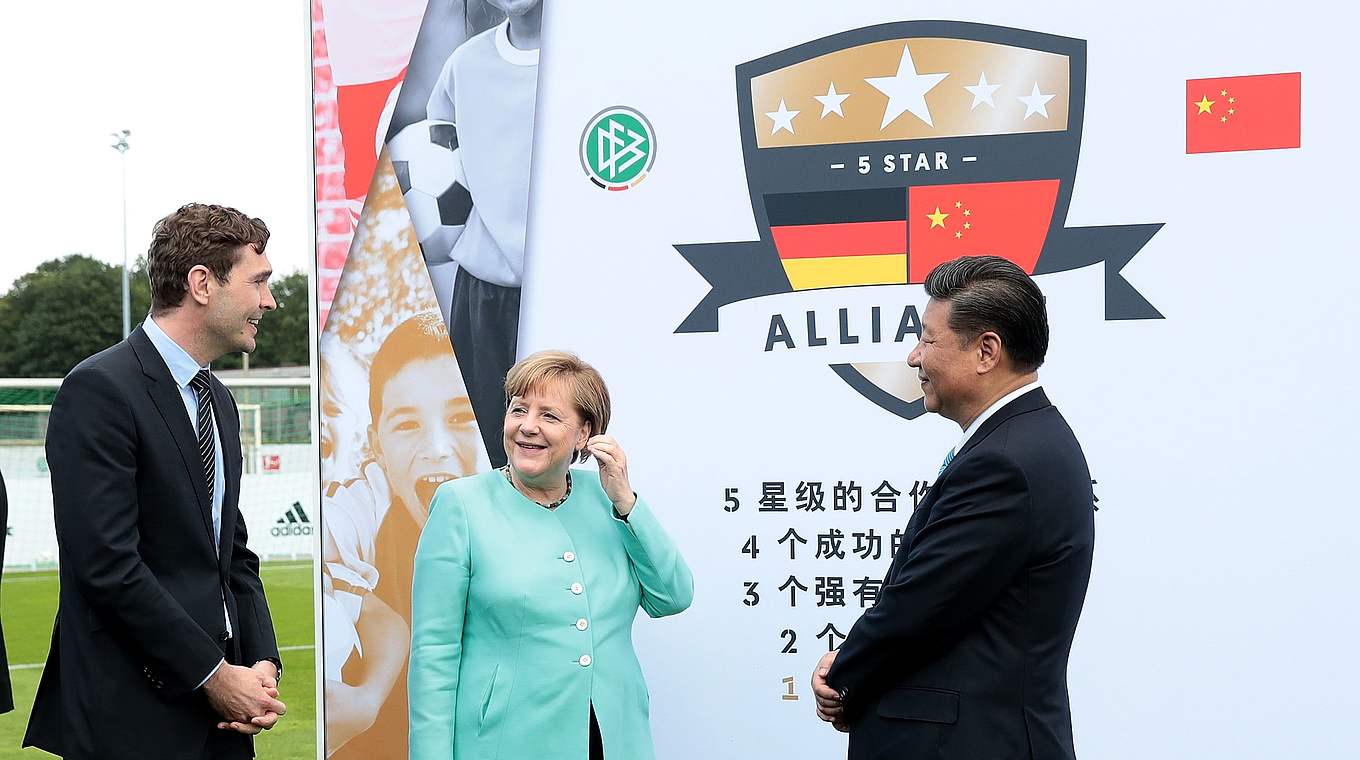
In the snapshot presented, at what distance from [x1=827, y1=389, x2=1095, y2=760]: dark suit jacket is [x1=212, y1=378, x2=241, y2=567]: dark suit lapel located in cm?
114

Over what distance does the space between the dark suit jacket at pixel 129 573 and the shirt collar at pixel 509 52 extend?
1064 mm

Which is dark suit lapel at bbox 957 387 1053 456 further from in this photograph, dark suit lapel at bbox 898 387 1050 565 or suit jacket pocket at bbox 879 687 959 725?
suit jacket pocket at bbox 879 687 959 725

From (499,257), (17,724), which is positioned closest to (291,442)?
(17,724)

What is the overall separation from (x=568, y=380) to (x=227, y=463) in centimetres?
63

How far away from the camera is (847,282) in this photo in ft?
8.47

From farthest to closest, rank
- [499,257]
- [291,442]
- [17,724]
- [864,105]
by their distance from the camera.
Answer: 1. [291,442]
2. [17,724]
3. [499,257]
4. [864,105]

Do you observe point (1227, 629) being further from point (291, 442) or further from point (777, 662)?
point (291, 442)

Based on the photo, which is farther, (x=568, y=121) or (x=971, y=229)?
(x=568, y=121)

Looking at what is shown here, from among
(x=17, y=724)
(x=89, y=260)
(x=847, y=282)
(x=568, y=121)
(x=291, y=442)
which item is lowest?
(x=17, y=724)

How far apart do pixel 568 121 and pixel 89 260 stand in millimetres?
40513

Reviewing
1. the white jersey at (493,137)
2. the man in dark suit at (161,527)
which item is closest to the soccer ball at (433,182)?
the white jersey at (493,137)

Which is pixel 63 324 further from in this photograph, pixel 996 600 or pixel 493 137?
pixel 996 600

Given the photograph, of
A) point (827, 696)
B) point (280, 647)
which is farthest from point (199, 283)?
point (280, 647)

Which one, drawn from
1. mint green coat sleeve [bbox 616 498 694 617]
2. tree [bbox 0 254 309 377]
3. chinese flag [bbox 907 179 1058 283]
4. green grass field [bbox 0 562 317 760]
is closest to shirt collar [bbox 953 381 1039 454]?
mint green coat sleeve [bbox 616 498 694 617]
